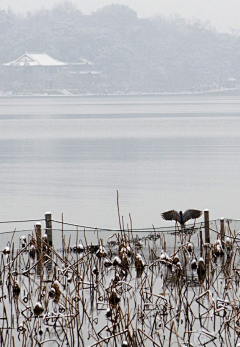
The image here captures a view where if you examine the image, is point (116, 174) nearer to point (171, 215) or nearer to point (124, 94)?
point (171, 215)

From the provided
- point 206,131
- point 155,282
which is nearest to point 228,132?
point 206,131

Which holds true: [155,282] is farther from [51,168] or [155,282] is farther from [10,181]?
[51,168]

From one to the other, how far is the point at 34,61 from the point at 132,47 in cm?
1750

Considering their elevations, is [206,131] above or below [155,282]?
above

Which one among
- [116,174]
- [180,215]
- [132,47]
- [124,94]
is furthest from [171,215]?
[132,47]

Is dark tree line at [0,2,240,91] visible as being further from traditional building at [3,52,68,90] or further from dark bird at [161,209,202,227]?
dark bird at [161,209,202,227]

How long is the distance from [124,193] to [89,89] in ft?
238

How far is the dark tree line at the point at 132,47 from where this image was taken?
8656 centimetres

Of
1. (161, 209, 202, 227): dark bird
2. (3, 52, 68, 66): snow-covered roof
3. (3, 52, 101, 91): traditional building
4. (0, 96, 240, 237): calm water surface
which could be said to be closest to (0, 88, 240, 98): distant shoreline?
(3, 52, 101, 91): traditional building

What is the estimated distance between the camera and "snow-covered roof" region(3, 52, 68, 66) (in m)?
79.0

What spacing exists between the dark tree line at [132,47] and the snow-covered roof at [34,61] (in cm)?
363

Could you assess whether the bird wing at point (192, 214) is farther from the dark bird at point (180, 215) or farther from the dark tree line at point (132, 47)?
the dark tree line at point (132, 47)

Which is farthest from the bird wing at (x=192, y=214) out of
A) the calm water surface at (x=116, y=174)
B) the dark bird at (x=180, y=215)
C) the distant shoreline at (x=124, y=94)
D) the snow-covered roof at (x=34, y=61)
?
the distant shoreline at (x=124, y=94)

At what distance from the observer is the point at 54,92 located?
83000mm
